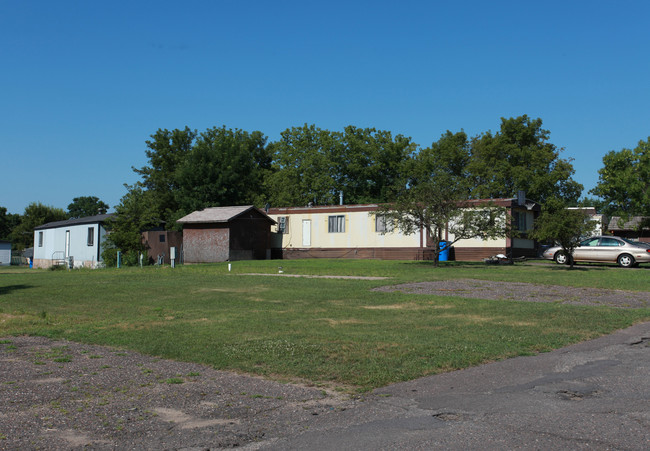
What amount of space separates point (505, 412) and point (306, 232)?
33.7 metres

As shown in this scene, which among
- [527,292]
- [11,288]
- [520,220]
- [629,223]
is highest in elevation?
[629,223]

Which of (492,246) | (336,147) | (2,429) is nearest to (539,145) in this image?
(336,147)

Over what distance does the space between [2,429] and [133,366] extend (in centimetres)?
244

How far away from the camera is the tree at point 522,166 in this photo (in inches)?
1896

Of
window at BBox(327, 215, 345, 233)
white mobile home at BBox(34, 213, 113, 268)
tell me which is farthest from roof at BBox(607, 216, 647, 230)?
white mobile home at BBox(34, 213, 113, 268)

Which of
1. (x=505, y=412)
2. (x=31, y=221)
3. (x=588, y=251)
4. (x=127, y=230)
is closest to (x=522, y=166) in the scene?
(x=588, y=251)

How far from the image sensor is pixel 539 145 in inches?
1997

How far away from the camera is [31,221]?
7581 cm

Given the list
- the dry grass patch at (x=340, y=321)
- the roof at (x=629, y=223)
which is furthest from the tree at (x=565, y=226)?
the roof at (x=629, y=223)

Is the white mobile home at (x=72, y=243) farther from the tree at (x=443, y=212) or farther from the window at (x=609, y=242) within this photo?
the window at (x=609, y=242)

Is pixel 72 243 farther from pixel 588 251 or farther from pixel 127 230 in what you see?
pixel 588 251

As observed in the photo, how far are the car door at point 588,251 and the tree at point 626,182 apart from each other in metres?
18.9

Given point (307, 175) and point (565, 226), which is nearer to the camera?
point (565, 226)

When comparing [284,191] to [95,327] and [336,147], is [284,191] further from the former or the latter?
[95,327]
